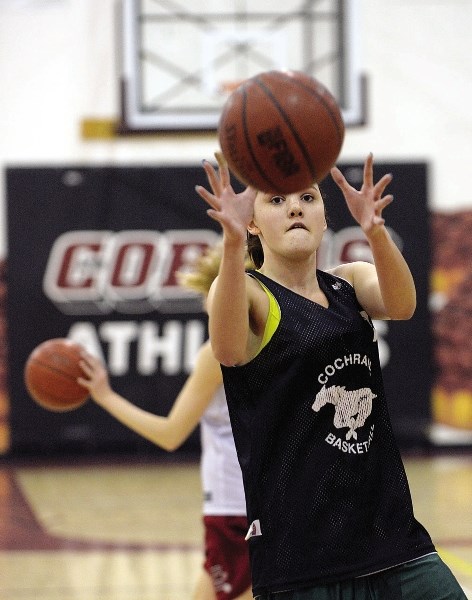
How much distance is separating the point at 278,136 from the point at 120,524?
17.5 feet

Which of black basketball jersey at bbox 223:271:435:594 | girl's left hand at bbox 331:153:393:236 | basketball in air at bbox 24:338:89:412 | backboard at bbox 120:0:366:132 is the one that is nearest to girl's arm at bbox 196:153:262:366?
black basketball jersey at bbox 223:271:435:594

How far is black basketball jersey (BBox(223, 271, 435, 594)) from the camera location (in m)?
2.63

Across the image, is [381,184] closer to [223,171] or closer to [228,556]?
[223,171]

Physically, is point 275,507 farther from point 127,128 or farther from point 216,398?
point 127,128

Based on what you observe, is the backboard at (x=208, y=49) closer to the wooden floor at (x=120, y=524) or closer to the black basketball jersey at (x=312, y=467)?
the wooden floor at (x=120, y=524)

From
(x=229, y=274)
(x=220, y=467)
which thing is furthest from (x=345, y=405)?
(x=220, y=467)

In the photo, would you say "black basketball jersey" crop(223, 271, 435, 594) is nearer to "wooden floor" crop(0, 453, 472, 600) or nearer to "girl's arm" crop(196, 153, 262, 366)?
"girl's arm" crop(196, 153, 262, 366)

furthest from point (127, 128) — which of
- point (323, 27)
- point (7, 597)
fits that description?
point (7, 597)

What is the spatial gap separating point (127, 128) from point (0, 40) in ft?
5.12

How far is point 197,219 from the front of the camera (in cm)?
1069

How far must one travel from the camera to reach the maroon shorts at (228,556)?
13.1 ft

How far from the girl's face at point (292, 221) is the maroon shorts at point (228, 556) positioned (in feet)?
5.12

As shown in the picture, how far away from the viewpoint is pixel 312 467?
2.64 m

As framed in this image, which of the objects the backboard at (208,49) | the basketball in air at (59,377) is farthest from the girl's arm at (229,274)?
the backboard at (208,49)
